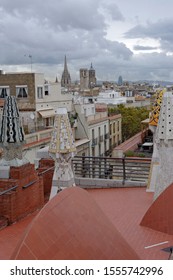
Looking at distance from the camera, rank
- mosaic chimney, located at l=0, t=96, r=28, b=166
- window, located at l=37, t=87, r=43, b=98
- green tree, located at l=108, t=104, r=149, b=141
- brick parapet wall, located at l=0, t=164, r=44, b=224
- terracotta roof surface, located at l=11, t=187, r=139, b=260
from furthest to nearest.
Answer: green tree, located at l=108, t=104, r=149, b=141
window, located at l=37, t=87, r=43, b=98
mosaic chimney, located at l=0, t=96, r=28, b=166
brick parapet wall, located at l=0, t=164, r=44, b=224
terracotta roof surface, located at l=11, t=187, r=139, b=260

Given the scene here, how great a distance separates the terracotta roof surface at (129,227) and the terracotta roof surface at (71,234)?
4.89ft

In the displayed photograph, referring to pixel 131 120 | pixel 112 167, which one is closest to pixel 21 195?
pixel 112 167

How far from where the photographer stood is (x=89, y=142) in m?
39.3

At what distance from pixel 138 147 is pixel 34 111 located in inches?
366

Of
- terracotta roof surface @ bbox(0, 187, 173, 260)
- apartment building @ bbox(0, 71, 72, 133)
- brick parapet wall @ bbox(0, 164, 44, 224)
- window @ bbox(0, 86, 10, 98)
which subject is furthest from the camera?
window @ bbox(0, 86, 10, 98)

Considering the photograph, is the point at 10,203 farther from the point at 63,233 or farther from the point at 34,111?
the point at 34,111

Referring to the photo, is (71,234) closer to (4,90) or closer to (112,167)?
(112,167)

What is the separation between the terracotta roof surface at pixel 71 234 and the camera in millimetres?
4930

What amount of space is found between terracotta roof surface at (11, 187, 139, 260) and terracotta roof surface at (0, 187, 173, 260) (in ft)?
4.89

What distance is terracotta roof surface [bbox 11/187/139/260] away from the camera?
4.93m

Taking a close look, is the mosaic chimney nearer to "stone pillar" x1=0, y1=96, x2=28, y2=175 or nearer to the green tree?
"stone pillar" x1=0, y1=96, x2=28, y2=175

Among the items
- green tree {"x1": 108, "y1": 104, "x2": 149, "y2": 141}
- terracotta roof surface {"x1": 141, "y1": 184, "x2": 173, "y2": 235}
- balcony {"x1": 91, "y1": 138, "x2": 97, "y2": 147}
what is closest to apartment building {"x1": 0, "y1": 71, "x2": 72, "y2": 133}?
balcony {"x1": 91, "y1": 138, "x2": 97, "y2": 147}

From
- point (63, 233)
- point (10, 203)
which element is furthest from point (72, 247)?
point (10, 203)

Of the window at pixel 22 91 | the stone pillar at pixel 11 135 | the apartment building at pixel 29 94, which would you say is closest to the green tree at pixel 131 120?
the apartment building at pixel 29 94
